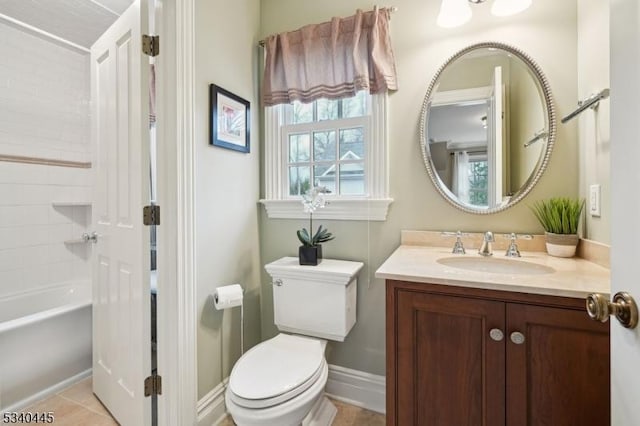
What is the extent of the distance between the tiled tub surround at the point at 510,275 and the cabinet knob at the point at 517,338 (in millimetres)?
148

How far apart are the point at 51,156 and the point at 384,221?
2.67 meters

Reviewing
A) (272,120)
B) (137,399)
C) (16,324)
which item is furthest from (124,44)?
(137,399)

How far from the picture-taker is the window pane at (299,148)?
191cm

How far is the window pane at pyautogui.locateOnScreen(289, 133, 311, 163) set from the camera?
6.28 ft

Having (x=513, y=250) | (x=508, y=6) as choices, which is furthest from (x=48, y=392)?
(x=508, y=6)

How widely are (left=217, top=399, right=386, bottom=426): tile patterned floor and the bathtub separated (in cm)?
110

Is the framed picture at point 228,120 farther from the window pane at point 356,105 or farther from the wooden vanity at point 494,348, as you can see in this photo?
the wooden vanity at point 494,348

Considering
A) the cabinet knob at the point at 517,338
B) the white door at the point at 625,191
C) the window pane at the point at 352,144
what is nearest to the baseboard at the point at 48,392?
the window pane at the point at 352,144

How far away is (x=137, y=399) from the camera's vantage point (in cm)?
137

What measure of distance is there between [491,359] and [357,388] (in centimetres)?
97

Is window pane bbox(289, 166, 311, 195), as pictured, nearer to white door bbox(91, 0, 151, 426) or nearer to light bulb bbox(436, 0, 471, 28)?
white door bbox(91, 0, 151, 426)

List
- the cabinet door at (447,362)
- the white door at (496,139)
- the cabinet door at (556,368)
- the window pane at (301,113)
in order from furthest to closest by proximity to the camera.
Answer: the window pane at (301,113) < the white door at (496,139) < the cabinet door at (447,362) < the cabinet door at (556,368)

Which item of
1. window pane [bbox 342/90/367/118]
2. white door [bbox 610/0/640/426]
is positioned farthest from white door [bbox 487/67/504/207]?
white door [bbox 610/0/640/426]

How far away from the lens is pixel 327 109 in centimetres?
185
